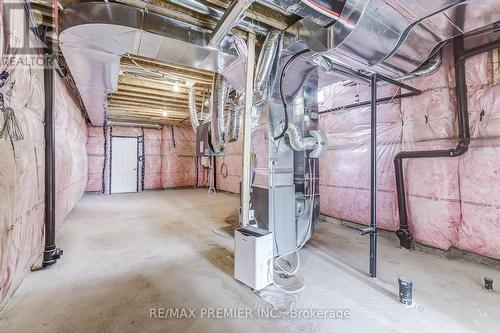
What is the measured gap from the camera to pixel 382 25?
5.57ft

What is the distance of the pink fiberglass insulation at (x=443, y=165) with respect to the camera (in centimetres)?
231

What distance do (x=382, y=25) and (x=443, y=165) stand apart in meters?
1.82

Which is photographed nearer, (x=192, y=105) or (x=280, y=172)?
(x=280, y=172)

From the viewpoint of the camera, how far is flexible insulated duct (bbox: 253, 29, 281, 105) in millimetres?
2141

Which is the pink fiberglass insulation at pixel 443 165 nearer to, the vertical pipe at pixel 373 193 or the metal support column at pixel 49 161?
the vertical pipe at pixel 373 193

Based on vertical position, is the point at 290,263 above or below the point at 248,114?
below

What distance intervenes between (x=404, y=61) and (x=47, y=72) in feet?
11.7

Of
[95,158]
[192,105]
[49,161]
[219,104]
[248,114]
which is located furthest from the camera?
[95,158]

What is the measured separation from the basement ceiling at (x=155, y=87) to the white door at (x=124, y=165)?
5.34ft

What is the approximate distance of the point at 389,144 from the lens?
10.3ft

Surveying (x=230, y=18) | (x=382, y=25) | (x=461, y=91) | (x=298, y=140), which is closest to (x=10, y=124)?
(x=230, y=18)

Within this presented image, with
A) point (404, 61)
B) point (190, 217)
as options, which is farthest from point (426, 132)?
point (190, 217)

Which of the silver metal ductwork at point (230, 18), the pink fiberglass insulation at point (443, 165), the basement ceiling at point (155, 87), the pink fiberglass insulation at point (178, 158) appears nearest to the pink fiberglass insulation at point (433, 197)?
the pink fiberglass insulation at point (443, 165)

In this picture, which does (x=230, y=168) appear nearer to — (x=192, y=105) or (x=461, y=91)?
(x=192, y=105)
